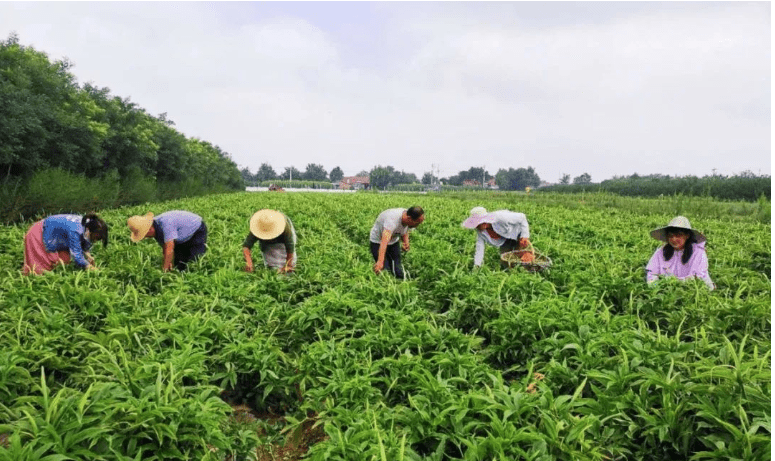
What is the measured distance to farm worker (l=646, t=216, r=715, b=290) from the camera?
15.7 feet

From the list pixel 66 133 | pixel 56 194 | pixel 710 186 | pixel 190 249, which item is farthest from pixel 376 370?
pixel 710 186

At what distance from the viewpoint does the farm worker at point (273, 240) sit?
535 centimetres

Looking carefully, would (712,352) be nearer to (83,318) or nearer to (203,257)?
(83,318)

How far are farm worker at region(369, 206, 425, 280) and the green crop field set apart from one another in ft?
2.26

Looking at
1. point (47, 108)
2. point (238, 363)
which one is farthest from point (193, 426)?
point (47, 108)

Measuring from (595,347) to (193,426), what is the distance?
2416 mm

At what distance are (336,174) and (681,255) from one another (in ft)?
479

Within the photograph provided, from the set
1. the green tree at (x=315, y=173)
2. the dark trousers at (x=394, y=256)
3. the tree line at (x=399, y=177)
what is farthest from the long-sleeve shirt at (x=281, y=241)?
the green tree at (x=315, y=173)

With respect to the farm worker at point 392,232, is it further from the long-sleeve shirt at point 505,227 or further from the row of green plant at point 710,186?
the row of green plant at point 710,186

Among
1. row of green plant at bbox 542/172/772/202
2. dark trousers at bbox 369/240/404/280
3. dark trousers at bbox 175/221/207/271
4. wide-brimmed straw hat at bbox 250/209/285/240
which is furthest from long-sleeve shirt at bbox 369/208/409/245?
row of green plant at bbox 542/172/772/202

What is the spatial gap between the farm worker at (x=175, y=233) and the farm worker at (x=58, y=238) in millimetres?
406

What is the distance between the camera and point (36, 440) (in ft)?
6.18

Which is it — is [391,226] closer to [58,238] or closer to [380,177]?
[58,238]

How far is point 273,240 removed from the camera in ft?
18.7
